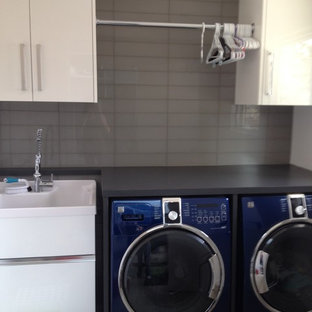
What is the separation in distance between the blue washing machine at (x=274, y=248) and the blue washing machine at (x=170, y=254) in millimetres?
123

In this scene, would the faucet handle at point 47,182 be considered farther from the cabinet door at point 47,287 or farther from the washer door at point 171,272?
the washer door at point 171,272

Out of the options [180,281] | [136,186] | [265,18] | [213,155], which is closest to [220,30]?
[265,18]

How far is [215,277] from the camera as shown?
6.21ft

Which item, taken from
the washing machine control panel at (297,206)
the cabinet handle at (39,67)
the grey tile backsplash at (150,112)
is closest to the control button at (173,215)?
the washing machine control panel at (297,206)

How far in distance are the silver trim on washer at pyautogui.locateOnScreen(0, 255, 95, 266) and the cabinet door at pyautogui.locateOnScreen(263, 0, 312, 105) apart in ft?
4.47

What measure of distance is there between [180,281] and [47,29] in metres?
1.54

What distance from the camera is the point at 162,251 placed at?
1859 millimetres

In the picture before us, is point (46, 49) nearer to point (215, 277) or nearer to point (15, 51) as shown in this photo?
point (15, 51)

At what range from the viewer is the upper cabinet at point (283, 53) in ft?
6.76

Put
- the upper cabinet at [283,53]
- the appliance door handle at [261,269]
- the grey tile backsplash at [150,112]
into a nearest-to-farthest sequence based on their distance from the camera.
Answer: the appliance door handle at [261,269] → the upper cabinet at [283,53] → the grey tile backsplash at [150,112]

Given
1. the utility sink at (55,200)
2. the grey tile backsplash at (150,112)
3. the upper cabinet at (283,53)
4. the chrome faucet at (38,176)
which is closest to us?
the utility sink at (55,200)

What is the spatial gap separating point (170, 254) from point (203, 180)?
19.1 inches

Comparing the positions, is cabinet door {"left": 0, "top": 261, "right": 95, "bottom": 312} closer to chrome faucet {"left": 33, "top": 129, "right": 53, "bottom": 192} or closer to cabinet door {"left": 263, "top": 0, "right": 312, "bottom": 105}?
chrome faucet {"left": 33, "top": 129, "right": 53, "bottom": 192}

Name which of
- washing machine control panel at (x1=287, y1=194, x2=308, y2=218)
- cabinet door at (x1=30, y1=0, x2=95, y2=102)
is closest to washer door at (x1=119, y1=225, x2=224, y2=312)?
washing machine control panel at (x1=287, y1=194, x2=308, y2=218)
